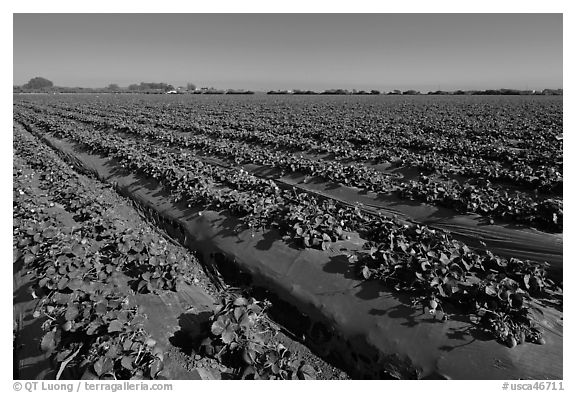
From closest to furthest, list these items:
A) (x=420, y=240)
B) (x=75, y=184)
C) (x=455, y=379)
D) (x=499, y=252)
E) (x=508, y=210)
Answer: (x=455, y=379)
(x=420, y=240)
(x=499, y=252)
(x=508, y=210)
(x=75, y=184)

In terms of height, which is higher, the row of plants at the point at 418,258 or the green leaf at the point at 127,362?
the row of plants at the point at 418,258

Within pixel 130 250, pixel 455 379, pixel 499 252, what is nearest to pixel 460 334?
pixel 455 379

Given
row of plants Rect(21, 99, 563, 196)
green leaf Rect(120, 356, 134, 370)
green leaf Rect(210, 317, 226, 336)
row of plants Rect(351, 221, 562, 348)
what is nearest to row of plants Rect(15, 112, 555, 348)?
row of plants Rect(351, 221, 562, 348)

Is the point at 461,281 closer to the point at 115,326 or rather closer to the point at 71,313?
the point at 115,326

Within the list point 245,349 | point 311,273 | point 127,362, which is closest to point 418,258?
point 311,273

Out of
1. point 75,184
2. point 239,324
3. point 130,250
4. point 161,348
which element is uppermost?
point 75,184

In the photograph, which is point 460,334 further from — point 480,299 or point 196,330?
point 196,330

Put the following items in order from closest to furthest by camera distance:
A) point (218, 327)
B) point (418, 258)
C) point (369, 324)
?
point (218, 327) → point (369, 324) → point (418, 258)

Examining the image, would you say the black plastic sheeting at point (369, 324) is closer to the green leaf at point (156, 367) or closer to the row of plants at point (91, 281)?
the row of plants at point (91, 281)

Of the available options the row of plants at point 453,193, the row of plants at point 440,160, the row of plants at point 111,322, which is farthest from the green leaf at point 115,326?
the row of plants at point 440,160
